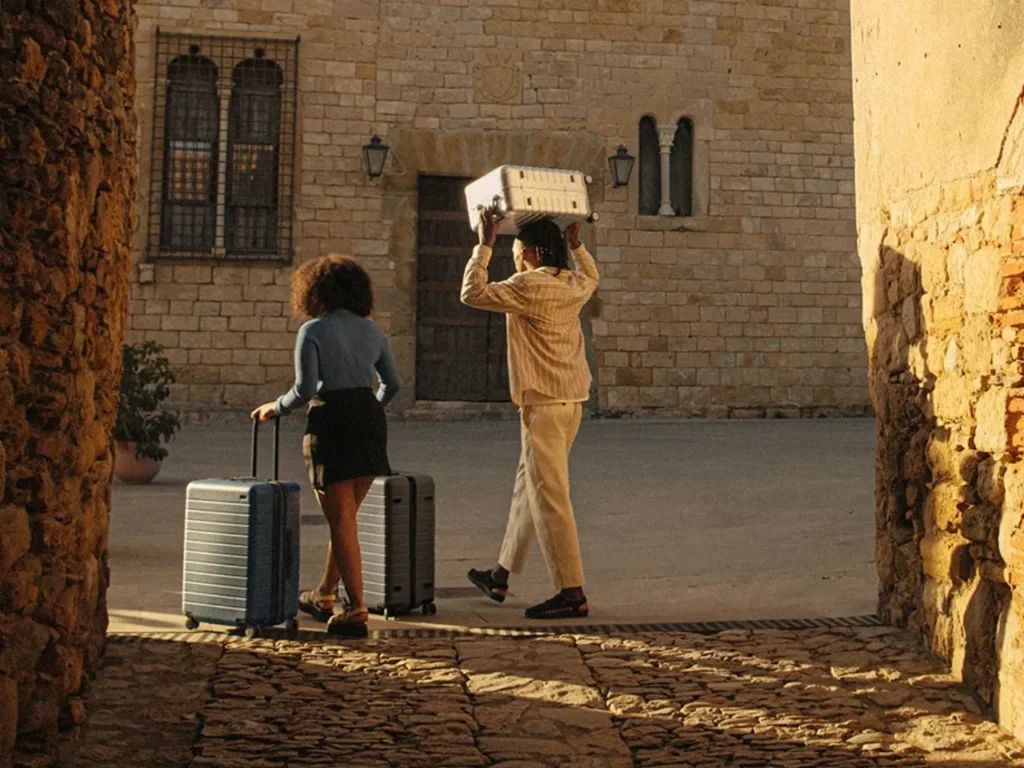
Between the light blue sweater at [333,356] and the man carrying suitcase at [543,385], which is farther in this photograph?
the man carrying suitcase at [543,385]

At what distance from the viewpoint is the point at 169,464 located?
11812 mm

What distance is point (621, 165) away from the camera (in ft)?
56.1

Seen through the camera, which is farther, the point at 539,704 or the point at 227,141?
the point at 227,141

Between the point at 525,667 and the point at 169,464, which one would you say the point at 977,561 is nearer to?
the point at 525,667

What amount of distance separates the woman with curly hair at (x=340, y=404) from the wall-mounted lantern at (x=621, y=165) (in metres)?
11.9

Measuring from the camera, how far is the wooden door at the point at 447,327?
674 inches

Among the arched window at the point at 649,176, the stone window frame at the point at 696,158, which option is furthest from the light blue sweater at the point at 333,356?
the arched window at the point at 649,176

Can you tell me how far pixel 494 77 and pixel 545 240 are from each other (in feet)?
38.6

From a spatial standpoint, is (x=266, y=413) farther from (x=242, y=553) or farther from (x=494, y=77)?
(x=494, y=77)

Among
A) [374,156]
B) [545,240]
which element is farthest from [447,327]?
[545,240]

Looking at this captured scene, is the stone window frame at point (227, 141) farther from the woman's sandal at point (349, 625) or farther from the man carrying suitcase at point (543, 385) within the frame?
the woman's sandal at point (349, 625)

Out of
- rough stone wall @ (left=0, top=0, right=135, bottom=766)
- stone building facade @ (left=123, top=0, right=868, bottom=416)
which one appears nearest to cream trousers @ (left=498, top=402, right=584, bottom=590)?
rough stone wall @ (left=0, top=0, right=135, bottom=766)

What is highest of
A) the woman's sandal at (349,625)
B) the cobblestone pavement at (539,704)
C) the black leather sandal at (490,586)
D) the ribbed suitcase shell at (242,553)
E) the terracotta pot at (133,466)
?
the terracotta pot at (133,466)

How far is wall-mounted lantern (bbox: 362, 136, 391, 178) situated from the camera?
16609mm
